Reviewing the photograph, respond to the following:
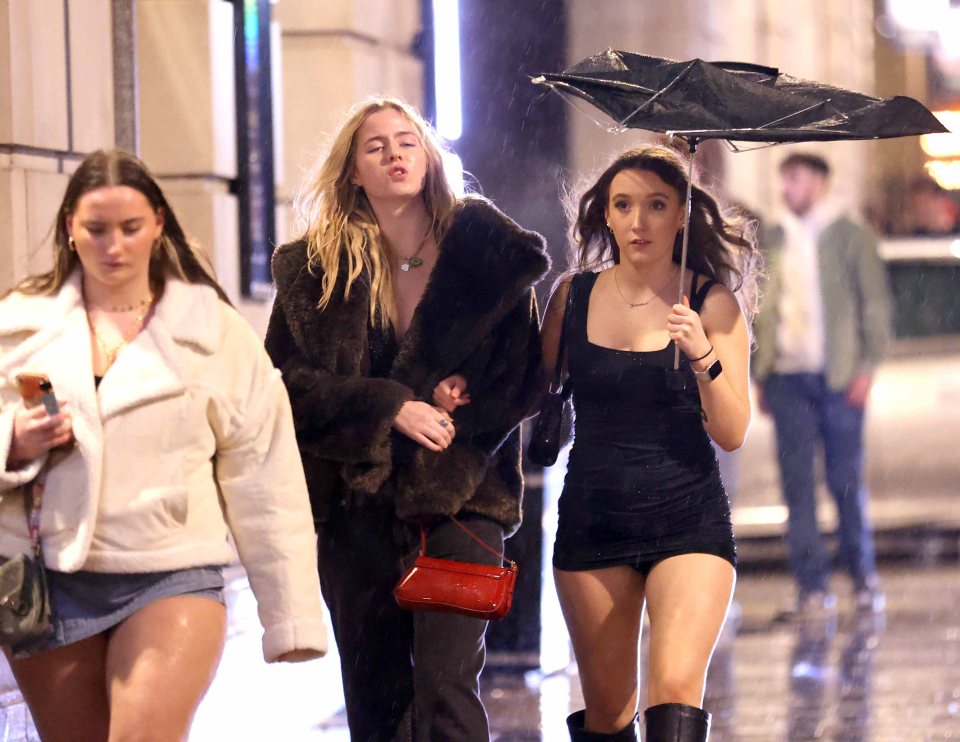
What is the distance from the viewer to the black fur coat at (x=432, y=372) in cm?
465

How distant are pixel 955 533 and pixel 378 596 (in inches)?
280

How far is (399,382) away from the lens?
4.71m

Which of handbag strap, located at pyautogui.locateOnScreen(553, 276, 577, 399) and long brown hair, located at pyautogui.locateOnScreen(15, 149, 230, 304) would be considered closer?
long brown hair, located at pyautogui.locateOnScreen(15, 149, 230, 304)

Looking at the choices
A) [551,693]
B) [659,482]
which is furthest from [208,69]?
[659,482]

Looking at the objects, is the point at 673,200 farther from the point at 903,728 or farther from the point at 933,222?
the point at 933,222

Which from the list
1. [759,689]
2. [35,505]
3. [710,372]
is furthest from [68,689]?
[759,689]

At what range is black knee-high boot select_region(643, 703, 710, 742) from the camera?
13.8 feet

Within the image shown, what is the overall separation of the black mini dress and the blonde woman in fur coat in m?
0.28

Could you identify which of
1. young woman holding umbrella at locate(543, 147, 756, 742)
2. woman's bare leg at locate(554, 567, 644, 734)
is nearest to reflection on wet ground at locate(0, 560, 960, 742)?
woman's bare leg at locate(554, 567, 644, 734)

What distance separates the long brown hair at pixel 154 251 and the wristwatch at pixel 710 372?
1.28 metres

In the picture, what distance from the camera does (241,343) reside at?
4023 mm

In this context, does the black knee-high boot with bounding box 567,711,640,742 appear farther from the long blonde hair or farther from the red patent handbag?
the long blonde hair

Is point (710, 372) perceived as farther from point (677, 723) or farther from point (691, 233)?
point (677, 723)

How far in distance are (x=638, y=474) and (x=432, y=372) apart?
2.20ft
